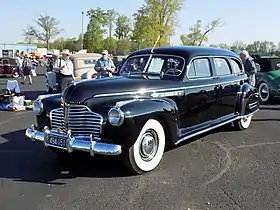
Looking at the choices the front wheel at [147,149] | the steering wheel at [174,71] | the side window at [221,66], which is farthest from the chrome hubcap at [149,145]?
the side window at [221,66]

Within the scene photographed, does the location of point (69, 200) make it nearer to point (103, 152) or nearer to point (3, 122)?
point (103, 152)

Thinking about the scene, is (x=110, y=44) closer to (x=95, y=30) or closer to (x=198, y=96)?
(x=95, y=30)

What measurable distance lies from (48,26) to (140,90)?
7033 cm

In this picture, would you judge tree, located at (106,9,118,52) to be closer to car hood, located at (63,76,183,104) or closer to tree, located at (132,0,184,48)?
tree, located at (132,0,184,48)

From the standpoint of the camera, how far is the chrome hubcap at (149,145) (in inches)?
206

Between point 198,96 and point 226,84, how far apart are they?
116cm

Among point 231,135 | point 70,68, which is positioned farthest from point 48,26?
point 231,135

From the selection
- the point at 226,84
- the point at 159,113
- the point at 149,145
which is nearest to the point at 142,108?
the point at 159,113

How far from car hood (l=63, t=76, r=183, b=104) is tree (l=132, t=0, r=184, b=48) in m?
34.3

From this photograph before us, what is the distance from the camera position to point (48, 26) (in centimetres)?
7212

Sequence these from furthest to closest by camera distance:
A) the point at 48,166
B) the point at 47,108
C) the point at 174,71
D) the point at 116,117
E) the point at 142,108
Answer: the point at 174,71 → the point at 47,108 → the point at 48,166 → the point at 142,108 → the point at 116,117

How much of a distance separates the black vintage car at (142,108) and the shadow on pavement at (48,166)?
259 mm

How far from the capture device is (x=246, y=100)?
7934 millimetres

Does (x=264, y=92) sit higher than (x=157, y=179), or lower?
higher
